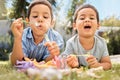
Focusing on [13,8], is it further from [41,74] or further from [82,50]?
[41,74]

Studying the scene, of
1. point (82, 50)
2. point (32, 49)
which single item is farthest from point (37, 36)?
point (82, 50)

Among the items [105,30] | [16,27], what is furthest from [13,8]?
[16,27]

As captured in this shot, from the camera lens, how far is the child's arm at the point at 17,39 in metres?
3.44

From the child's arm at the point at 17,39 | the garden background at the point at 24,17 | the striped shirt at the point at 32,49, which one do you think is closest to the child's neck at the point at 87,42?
the striped shirt at the point at 32,49

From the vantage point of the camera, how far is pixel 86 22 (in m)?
4.04

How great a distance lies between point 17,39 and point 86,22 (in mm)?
875

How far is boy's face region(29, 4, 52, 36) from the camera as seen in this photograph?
13.3 ft

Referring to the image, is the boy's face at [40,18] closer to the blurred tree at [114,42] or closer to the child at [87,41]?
the child at [87,41]

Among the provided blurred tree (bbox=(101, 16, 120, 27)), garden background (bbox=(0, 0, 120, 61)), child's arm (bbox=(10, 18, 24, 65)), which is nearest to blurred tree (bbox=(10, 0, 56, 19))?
garden background (bbox=(0, 0, 120, 61))

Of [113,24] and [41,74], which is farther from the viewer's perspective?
[113,24]

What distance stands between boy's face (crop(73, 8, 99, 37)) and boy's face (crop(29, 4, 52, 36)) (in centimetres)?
37

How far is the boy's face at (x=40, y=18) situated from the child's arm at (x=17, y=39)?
433mm

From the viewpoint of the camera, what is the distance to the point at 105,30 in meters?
15.5

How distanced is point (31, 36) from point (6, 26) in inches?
386
